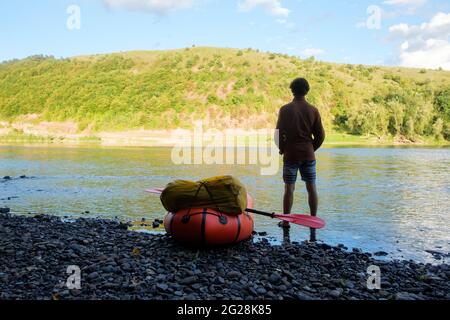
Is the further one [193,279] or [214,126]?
[214,126]

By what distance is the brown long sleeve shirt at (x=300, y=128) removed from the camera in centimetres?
776

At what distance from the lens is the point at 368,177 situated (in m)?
18.6

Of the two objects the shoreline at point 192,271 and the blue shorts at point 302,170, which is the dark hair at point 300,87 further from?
the shoreline at point 192,271

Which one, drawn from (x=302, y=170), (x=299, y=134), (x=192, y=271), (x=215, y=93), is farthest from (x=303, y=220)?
(x=215, y=93)

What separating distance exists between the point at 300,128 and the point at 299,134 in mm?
100

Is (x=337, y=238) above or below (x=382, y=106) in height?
below

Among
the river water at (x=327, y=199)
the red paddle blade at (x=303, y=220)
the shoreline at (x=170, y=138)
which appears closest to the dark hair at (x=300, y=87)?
the red paddle blade at (x=303, y=220)

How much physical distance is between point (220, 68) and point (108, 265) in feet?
251

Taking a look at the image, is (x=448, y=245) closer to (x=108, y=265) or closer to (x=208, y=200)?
(x=208, y=200)

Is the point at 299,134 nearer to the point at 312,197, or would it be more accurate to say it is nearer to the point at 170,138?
the point at 312,197

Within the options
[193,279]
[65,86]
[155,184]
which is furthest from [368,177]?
[65,86]

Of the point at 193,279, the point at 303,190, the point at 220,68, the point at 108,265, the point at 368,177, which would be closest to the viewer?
the point at 193,279

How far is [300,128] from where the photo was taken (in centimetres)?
778

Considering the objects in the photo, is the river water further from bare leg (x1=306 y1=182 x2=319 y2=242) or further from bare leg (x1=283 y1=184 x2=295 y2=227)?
bare leg (x1=283 y1=184 x2=295 y2=227)
